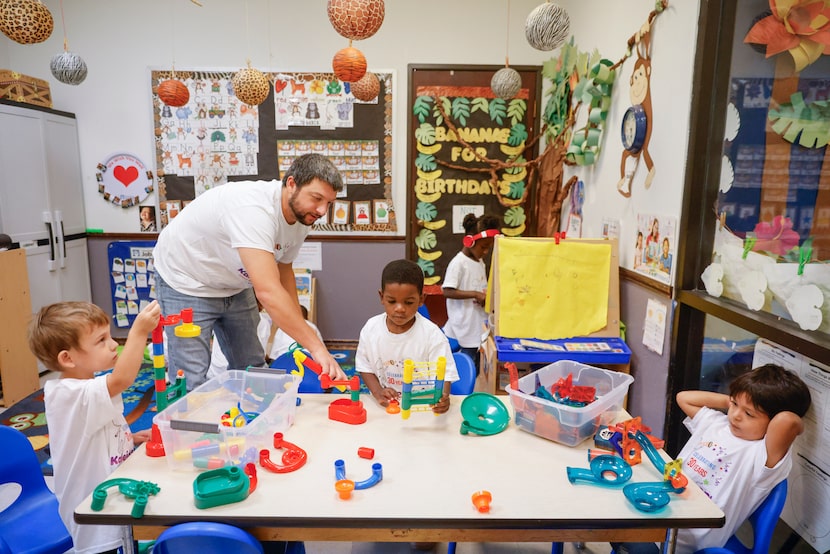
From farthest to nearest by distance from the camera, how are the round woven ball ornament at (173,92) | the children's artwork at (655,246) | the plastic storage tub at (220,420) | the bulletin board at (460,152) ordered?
the bulletin board at (460,152) < the round woven ball ornament at (173,92) < the children's artwork at (655,246) < the plastic storage tub at (220,420)

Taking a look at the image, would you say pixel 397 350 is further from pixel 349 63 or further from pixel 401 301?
pixel 349 63

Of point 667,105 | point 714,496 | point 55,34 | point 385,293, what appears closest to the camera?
point 714,496

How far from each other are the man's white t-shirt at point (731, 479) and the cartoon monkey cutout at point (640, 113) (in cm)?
128

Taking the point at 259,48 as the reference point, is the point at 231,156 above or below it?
below

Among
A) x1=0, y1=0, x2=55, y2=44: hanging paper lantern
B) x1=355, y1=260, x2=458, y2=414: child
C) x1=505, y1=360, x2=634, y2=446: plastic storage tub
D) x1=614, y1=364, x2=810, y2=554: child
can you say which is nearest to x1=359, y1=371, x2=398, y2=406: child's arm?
x1=355, y1=260, x2=458, y2=414: child

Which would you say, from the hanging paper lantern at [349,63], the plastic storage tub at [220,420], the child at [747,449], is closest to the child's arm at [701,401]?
the child at [747,449]

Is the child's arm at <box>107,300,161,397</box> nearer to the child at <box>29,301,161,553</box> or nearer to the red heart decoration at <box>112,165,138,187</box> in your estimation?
the child at <box>29,301,161,553</box>

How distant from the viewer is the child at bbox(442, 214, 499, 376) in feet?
9.64

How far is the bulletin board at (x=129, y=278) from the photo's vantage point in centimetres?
421

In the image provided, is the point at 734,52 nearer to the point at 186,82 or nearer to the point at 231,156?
the point at 231,156

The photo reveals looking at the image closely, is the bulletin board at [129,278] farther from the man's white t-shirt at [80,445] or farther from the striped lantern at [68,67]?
the man's white t-shirt at [80,445]

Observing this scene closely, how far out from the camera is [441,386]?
154 centimetres

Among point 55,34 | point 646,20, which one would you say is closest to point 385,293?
point 646,20

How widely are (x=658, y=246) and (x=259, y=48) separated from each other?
3286mm
